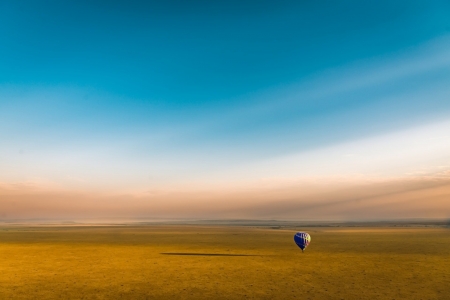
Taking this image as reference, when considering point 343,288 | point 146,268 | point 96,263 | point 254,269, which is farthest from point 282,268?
point 96,263

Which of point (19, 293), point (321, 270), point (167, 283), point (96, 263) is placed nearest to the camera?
point (19, 293)

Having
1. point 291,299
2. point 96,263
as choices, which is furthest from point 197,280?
point 96,263

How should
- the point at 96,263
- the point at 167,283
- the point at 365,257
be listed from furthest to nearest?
the point at 365,257 < the point at 96,263 < the point at 167,283

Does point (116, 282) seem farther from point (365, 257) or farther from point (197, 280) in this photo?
point (365, 257)

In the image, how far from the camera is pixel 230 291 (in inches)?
743

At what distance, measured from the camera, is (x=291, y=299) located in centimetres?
1711

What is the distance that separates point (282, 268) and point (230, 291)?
8.64m

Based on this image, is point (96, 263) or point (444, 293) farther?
point (96, 263)

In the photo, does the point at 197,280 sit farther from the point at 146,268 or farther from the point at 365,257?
the point at 365,257

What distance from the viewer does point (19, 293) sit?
18.6 m

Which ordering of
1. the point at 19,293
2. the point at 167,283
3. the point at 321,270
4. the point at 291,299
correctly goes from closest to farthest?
the point at 291,299 → the point at 19,293 → the point at 167,283 → the point at 321,270

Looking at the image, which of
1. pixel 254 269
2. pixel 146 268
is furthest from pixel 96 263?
pixel 254 269

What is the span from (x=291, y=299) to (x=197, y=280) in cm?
708

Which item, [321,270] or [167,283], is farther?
[321,270]
